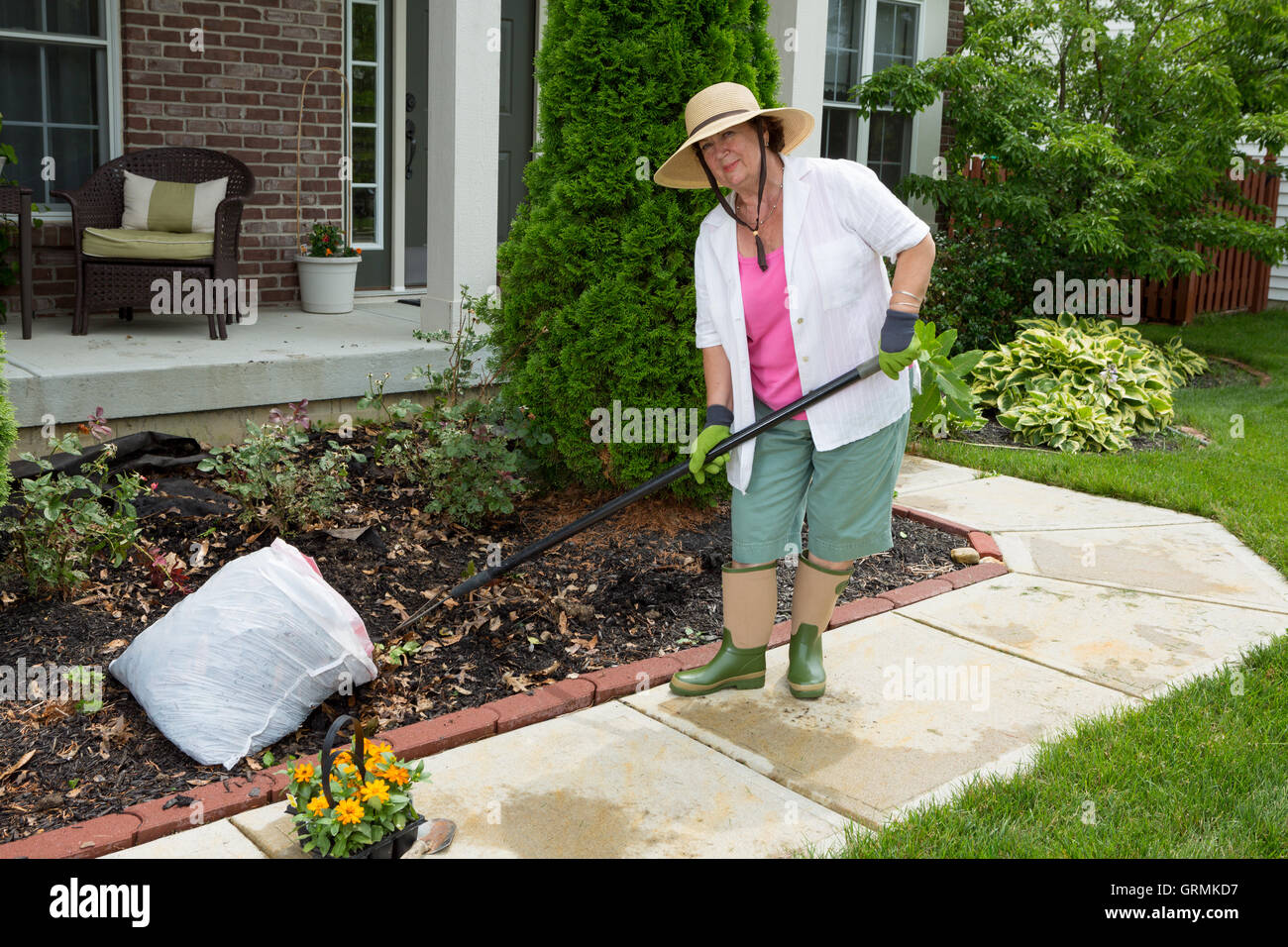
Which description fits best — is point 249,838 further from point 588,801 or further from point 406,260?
point 406,260

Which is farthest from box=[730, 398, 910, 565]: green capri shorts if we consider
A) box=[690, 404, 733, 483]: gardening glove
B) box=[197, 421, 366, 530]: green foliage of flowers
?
box=[197, 421, 366, 530]: green foliage of flowers

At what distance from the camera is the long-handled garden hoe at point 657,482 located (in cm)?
343

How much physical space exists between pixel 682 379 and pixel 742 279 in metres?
1.27

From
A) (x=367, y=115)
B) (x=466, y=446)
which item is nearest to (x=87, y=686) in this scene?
(x=466, y=446)

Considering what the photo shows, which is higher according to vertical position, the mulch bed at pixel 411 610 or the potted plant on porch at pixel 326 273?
the potted plant on porch at pixel 326 273

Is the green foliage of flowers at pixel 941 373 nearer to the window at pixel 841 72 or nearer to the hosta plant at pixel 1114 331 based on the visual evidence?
the hosta plant at pixel 1114 331

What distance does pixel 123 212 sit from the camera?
282 inches

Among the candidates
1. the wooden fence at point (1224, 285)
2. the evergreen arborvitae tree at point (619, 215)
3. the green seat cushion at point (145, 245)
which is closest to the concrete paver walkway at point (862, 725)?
the evergreen arborvitae tree at point (619, 215)

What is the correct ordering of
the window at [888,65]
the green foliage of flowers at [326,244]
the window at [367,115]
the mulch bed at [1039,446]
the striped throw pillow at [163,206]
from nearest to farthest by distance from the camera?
the striped throw pillow at [163,206]
the mulch bed at [1039,446]
the green foliage of flowers at [326,244]
the window at [367,115]
the window at [888,65]

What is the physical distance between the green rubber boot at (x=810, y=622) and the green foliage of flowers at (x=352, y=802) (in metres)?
1.45

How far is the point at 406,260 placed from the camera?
9.10 metres

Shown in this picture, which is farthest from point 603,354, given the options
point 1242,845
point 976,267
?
point 976,267

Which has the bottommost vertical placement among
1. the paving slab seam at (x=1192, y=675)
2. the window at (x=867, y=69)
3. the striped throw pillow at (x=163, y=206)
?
the paving slab seam at (x=1192, y=675)

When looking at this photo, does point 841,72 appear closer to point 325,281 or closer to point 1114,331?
point 1114,331
